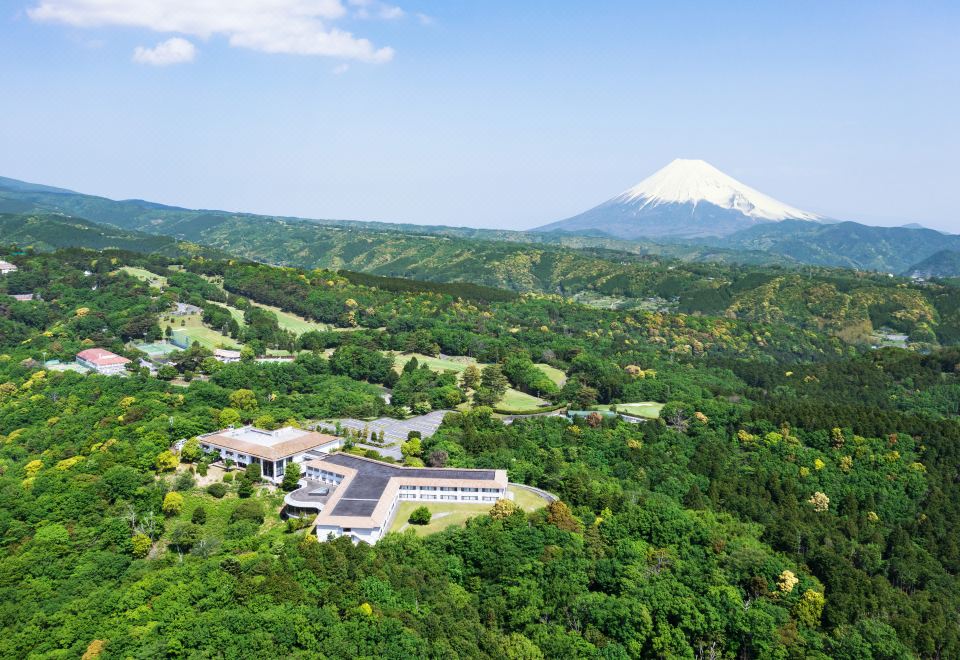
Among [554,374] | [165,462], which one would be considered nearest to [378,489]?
[165,462]

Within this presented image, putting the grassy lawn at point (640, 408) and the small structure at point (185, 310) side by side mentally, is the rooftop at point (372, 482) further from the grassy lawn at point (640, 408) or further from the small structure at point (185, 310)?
the small structure at point (185, 310)

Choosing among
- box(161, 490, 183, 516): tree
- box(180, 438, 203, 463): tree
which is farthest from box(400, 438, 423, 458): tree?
box(161, 490, 183, 516): tree

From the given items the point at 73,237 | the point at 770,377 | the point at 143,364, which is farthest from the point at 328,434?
the point at 73,237

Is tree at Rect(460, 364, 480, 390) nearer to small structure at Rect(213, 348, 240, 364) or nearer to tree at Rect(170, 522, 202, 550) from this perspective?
small structure at Rect(213, 348, 240, 364)

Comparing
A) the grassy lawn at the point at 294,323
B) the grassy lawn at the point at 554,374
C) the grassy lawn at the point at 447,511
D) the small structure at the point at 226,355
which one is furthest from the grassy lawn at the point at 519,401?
the grassy lawn at the point at 294,323

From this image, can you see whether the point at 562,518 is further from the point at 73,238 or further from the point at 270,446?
the point at 73,238
